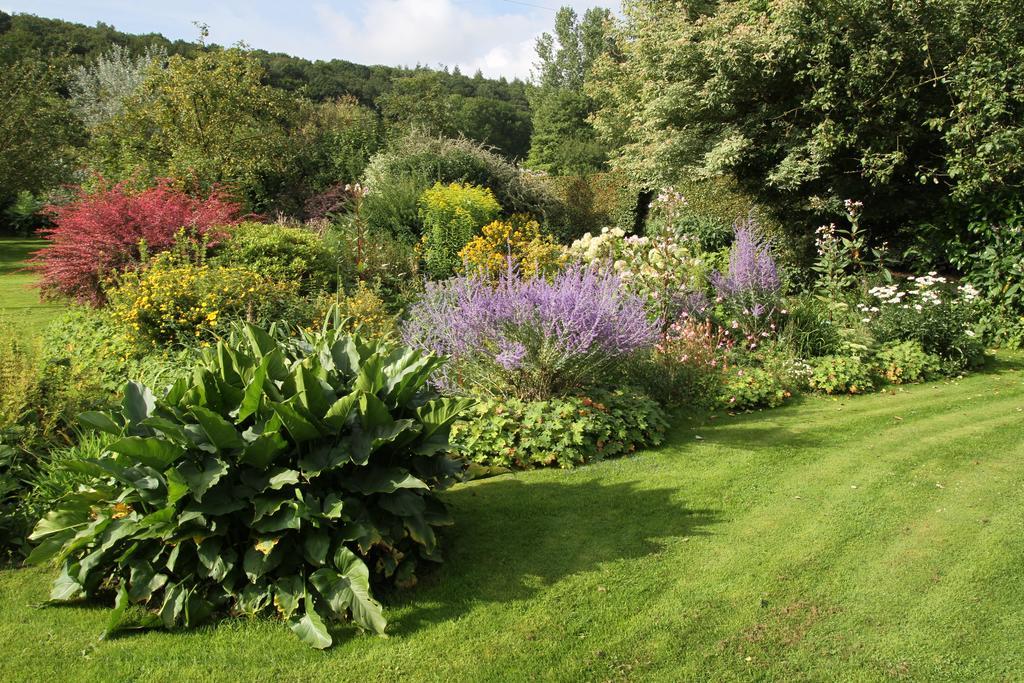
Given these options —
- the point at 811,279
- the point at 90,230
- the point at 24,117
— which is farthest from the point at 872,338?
the point at 24,117

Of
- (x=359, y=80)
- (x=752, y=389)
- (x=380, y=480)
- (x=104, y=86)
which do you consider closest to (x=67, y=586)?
(x=380, y=480)

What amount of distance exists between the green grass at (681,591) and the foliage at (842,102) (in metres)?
6.43

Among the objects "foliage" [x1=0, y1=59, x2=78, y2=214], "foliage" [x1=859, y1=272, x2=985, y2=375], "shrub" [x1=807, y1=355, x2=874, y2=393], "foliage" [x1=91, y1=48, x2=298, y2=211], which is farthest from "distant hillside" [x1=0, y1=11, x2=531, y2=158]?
"shrub" [x1=807, y1=355, x2=874, y2=393]

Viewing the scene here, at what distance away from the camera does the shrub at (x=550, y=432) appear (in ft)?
16.2

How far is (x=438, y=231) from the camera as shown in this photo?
11.8m

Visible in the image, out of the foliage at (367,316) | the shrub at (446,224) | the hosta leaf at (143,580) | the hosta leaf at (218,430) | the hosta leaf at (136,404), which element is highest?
the shrub at (446,224)

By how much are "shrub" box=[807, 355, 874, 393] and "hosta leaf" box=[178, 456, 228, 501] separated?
18.8 ft

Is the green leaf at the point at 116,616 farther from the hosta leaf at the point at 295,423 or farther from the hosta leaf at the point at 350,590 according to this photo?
the hosta leaf at the point at 295,423

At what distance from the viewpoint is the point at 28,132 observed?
17203 millimetres

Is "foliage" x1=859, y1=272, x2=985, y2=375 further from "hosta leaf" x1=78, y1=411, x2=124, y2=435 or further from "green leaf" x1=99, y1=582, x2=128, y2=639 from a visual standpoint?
"green leaf" x1=99, y1=582, x2=128, y2=639

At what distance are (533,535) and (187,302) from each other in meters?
4.05

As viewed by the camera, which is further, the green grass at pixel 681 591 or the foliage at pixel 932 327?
the foliage at pixel 932 327

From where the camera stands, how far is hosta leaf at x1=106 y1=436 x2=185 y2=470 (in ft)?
9.68

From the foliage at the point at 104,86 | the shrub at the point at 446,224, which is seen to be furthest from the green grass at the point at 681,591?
the foliage at the point at 104,86
